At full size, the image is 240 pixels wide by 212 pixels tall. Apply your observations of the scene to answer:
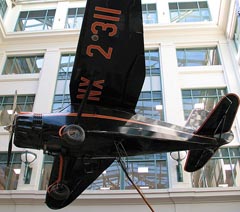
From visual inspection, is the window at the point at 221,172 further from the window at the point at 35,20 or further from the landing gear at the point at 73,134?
the window at the point at 35,20

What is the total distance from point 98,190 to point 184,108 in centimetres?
562

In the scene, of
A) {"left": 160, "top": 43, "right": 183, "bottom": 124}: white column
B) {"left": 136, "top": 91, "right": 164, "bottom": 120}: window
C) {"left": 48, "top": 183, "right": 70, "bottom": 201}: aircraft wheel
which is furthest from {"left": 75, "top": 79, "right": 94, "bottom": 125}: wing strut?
{"left": 136, "top": 91, "right": 164, "bottom": 120}: window

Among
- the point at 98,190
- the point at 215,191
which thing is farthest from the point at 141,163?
the point at 215,191

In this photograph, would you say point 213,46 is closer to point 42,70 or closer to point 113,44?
point 42,70

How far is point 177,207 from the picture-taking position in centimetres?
1210

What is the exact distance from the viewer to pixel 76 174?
662cm

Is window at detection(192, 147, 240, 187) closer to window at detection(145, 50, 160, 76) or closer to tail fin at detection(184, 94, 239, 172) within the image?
window at detection(145, 50, 160, 76)

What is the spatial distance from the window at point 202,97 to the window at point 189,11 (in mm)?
5500

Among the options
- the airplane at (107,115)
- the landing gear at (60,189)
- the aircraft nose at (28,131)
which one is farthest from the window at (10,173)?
the aircraft nose at (28,131)

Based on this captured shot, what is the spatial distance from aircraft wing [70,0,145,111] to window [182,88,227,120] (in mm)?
9629

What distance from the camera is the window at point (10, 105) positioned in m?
15.9

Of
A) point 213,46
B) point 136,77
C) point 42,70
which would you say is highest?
point 213,46

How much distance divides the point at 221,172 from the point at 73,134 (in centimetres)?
966

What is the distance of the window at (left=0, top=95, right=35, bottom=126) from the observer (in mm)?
15867
